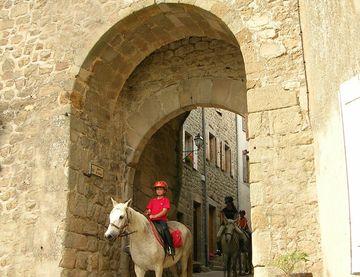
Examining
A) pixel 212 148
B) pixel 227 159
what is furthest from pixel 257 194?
pixel 227 159

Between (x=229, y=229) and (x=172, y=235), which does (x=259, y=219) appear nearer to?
(x=172, y=235)

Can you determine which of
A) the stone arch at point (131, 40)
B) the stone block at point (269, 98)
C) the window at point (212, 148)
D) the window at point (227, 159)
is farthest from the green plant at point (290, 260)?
the window at point (227, 159)

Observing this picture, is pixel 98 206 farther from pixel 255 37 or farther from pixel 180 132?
pixel 180 132

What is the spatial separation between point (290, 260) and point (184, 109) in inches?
164

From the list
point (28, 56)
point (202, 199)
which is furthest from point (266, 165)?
point (202, 199)

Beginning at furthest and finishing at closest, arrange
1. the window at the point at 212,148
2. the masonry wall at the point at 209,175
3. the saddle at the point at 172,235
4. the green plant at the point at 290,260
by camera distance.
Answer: the window at the point at 212,148 < the masonry wall at the point at 209,175 < the saddle at the point at 172,235 < the green plant at the point at 290,260

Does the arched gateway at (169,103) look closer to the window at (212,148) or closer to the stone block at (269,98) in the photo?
the stone block at (269,98)

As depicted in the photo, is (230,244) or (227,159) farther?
(227,159)

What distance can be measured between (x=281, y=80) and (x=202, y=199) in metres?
9.90

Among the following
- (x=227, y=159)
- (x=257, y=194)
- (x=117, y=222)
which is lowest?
(x=117, y=222)

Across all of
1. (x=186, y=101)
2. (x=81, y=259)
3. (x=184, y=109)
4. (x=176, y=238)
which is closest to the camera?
(x=81, y=259)

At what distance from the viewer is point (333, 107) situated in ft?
13.3

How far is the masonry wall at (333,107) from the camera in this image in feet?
12.2

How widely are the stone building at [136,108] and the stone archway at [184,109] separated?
0.02 m
